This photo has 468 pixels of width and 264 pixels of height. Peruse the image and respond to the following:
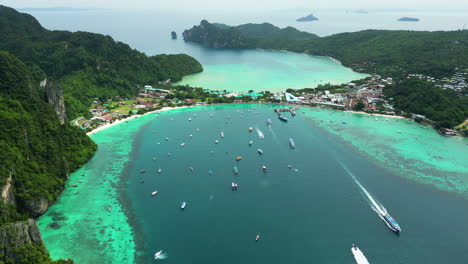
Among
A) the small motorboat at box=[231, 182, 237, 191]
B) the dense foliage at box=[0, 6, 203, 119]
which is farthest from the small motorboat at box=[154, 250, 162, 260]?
the dense foliage at box=[0, 6, 203, 119]

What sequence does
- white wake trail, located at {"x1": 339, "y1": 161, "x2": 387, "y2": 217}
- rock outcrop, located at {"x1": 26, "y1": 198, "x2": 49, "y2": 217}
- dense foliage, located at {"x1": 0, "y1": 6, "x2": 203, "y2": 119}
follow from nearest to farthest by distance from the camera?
rock outcrop, located at {"x1": 26, "y1": 198, "x2": 49, "y2": 217} < white wake trail, located at {"x1": 339, "y1": 161, "x2": 387, "y2": 217} < dense foliage, located at {"x1": 0, "y1": 6, "x2": 203, "y2": 119}

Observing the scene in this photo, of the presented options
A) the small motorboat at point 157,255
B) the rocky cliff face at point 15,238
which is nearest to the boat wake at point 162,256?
the small motorboat at point 157,255

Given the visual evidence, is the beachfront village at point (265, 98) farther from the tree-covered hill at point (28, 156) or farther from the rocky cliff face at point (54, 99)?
the tree-covered hill at point (28, 156)

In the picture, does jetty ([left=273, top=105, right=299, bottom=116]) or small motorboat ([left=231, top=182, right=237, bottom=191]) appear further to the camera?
jetty ([left=273, top=105, right=299, bottom=116])

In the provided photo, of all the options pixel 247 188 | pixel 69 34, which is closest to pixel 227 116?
pixel 247 188

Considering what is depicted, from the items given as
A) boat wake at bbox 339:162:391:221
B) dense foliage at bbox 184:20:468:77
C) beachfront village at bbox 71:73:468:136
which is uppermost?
dense foliage at bbox 184:20:468:77

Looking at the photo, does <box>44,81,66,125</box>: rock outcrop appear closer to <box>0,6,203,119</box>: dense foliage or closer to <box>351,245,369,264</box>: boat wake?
<box>0,6,203,119</box>: dense foliage

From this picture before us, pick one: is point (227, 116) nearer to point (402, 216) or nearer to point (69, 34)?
point (402, 216)
